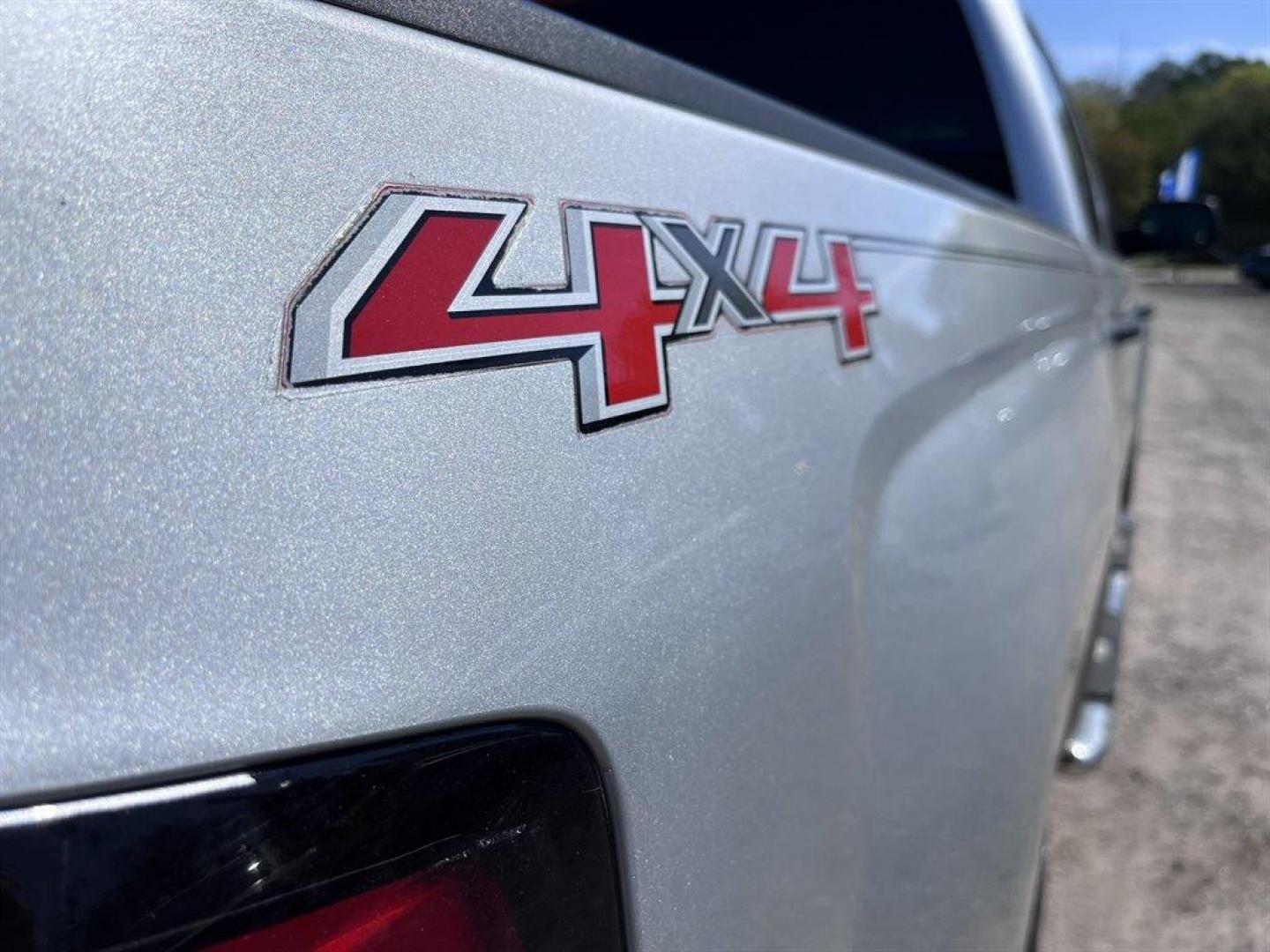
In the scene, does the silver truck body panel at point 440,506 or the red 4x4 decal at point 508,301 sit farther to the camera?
the red 4x4 decal at point 508,301

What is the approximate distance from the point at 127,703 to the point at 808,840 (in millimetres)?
669

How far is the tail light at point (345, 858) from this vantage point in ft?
1.94

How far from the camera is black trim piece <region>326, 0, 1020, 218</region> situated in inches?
33.2

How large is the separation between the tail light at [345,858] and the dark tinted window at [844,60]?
6.99ft

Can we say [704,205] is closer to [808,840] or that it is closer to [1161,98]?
[808,840]

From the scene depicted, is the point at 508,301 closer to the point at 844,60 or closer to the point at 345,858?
the point at 345,858

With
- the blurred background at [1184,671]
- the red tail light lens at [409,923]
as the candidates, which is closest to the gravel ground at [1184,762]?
the blurred background at [1184,671]

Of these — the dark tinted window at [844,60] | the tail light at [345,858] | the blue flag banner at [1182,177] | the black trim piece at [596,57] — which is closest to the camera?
the tail light at [345,858]

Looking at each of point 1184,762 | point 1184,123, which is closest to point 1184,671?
point 1184,762

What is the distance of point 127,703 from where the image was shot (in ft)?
2.05

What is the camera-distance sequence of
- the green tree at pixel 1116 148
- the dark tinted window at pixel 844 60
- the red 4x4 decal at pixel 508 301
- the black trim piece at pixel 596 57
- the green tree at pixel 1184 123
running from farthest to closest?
the green tree at pixel 1116 148, the green tree at pixel 1184 123, the dark tinted window at pixel 844 60, the black trim piece at pixel 596 57, the red 4x4 decal at pixel 508 301

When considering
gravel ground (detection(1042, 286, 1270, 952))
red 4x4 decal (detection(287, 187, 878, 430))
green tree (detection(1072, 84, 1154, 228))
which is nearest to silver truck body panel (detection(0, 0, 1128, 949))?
red 4x4 decal (detection(287, 187, 878, 430))

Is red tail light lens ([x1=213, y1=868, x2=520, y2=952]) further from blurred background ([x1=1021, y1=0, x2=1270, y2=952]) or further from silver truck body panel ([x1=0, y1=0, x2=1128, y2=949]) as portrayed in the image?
blurred background ([x1=1021, y1=0, x2=1270, y2=952])

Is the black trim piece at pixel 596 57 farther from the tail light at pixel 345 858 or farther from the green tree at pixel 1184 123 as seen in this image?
the green tree at pixel 1184 123
